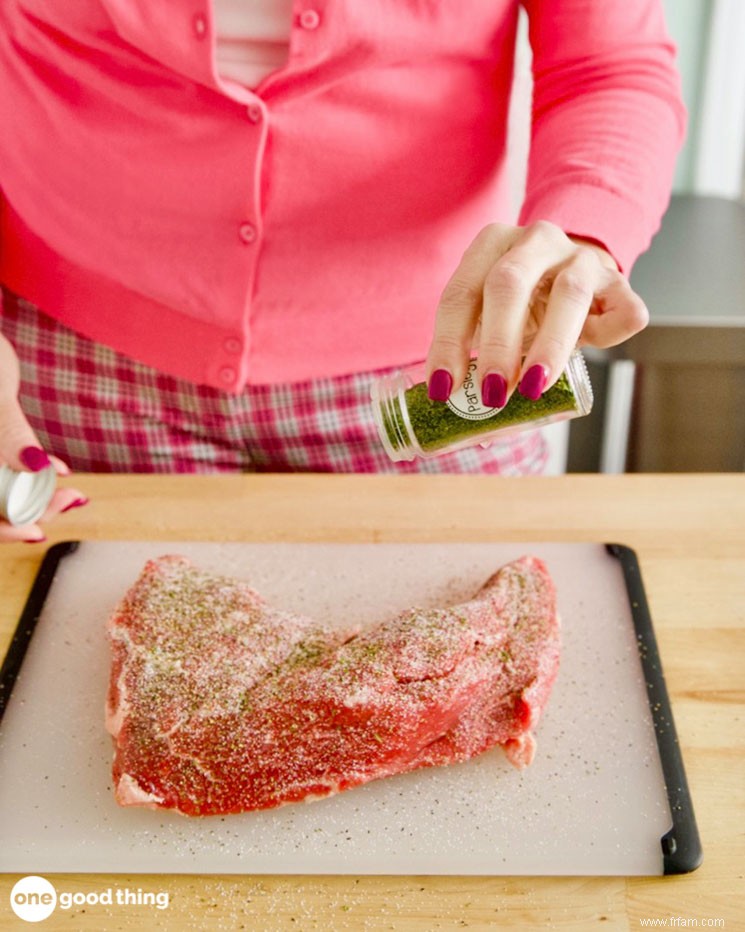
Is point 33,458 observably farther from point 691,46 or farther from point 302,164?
point 691,46

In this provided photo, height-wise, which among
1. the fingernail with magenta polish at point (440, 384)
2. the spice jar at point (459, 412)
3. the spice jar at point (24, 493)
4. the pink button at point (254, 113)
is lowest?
the spice jar at point (24, 493)

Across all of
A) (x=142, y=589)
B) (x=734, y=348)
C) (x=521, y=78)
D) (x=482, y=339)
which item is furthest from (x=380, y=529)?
(x=521, y=78)

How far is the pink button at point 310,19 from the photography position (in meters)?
1.09

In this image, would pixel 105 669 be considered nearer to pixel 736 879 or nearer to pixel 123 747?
pixel 123 747

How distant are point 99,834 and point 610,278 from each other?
699 millimetres

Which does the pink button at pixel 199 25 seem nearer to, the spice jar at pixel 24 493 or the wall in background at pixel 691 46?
the spice jar at pixel 24 493

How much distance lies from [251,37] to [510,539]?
658 millimetres

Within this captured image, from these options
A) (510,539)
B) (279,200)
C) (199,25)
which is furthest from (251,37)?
(510,539)

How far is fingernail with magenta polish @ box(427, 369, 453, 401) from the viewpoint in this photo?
0.89 metres

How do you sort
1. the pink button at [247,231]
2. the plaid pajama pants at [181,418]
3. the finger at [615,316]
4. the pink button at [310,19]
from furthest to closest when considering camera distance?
the plaid pajama pants at [181,418] < the pink button at [247,231] < the pink button at [310,19] < the finger at [615,316]

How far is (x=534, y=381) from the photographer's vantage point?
2.82 ft

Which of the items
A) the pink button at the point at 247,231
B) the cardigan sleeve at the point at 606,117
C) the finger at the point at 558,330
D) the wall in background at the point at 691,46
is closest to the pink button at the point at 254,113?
the pink button at the point at 247,231

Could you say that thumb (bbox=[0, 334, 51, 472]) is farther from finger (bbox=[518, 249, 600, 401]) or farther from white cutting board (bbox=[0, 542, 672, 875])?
finger (bbox=[518, 249, 600, 401])

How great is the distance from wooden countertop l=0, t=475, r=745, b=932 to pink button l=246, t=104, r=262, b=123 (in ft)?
1.49
